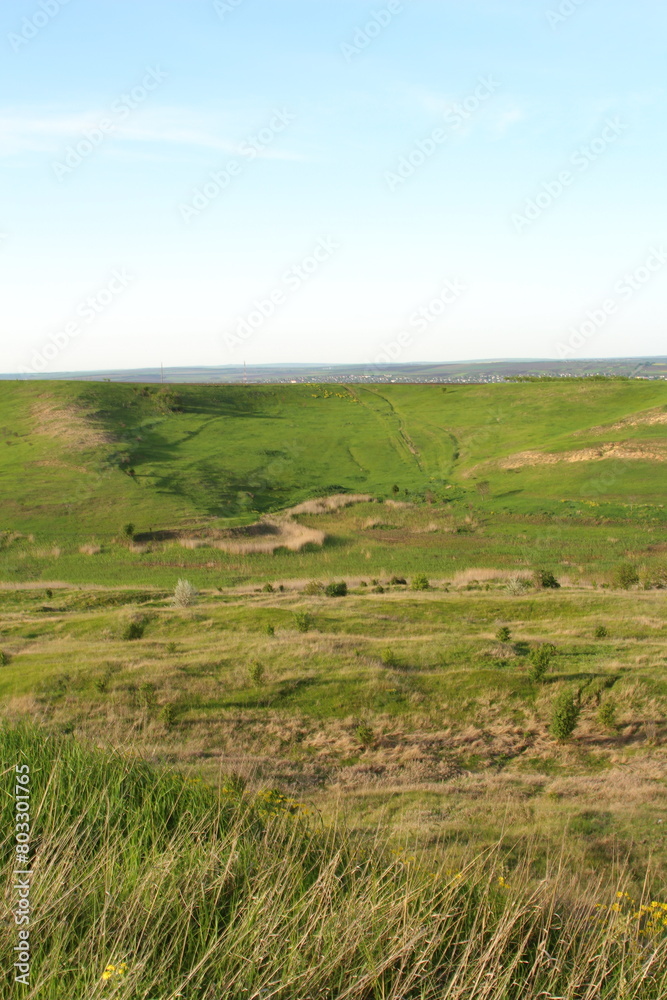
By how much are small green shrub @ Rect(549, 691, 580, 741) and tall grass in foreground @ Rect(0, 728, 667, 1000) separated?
12.2m

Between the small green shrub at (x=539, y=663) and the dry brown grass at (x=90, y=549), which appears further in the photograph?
the dry brown grass at (x=90, y=549)

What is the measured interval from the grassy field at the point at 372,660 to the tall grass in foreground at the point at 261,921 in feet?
0.14

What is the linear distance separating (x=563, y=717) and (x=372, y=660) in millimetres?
6030

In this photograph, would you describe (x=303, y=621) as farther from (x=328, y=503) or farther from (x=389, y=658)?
(x=328, y=503)

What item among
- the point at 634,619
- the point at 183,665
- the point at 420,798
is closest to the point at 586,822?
the point at 420,798

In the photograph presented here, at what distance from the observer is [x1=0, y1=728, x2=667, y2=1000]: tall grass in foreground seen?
404 centimetres

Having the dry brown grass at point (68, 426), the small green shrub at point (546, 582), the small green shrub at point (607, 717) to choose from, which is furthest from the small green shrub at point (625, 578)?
the dry brown grass at point (68, 426)

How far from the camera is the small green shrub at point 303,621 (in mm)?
25158

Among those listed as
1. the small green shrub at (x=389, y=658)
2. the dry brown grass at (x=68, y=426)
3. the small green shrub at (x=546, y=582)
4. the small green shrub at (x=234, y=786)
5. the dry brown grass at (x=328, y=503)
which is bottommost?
the small green shrub at (x=389, y=658)

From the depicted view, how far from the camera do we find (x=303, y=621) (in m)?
25.4

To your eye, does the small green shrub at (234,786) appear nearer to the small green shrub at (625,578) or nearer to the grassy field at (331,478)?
the small green shrub at (625,578)

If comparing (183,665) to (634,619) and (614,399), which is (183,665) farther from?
(614,399)

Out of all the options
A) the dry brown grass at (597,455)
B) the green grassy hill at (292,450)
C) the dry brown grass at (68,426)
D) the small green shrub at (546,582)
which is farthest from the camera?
the dry brown grass at (68,426)

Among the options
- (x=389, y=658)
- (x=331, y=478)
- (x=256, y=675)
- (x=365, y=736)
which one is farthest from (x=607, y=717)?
(x=331, y=478)
